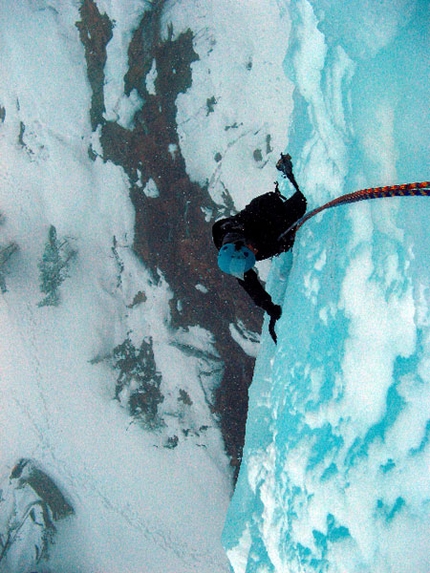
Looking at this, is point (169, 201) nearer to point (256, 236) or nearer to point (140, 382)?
point (140, 382)

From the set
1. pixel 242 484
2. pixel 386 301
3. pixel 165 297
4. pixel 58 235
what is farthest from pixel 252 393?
pixel 58 235

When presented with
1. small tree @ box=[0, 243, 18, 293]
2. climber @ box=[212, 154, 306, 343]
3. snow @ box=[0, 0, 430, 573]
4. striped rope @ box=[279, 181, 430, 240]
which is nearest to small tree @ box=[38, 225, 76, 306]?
snow @ box=[0, 0, 430, 573]

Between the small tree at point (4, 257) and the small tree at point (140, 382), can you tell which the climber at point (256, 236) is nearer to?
the small tree at point (140, 382)

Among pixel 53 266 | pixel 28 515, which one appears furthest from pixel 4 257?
pixel 28 515

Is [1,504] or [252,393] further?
[1,504]

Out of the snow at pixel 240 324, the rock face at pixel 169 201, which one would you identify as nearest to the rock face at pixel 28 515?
the snow at pixel 240 324

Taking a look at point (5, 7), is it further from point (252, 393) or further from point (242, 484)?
point (242, 484)

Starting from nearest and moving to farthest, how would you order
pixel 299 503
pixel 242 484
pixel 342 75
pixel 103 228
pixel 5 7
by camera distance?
1. pixel 299 503
2. pixel 342 75
3. pixel 242 484
4. pixel 5 7
5. pixel 103 228
